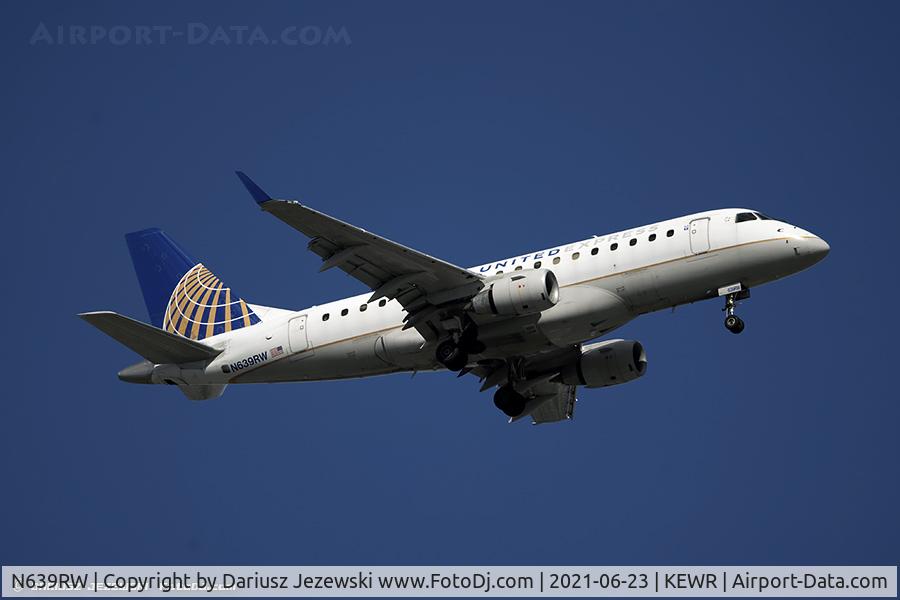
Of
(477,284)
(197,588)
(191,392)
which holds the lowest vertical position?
(197,588)

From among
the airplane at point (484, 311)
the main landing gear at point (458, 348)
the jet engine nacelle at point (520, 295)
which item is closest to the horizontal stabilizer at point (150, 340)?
the airplane at point (484, 311)

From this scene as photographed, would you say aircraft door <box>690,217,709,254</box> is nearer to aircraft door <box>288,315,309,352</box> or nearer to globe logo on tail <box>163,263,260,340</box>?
aircraft door <box>288,315,309,352</box>

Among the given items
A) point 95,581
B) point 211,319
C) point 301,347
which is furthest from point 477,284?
point 95,581

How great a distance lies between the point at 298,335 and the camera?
129ft

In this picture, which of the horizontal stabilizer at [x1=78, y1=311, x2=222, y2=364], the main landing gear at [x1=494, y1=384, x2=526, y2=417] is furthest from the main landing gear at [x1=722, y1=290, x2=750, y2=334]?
the horizontal stabilizer at [x1=78, y1=311, x2=222, y2=364]

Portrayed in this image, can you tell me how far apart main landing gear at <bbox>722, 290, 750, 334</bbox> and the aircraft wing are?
20.9 ft

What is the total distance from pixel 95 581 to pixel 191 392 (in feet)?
22.1

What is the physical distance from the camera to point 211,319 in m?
41.9

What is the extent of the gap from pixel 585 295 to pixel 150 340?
39.2 feet

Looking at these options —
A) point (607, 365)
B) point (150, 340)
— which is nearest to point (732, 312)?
point (607, 365)

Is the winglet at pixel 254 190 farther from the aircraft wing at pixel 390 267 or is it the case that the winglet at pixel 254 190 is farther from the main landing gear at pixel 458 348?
the main landing gear at pixel 458 348

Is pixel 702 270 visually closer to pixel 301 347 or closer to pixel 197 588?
pixel 301 347

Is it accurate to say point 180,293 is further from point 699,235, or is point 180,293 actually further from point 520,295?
point 699,235

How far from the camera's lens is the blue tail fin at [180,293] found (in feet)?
137
